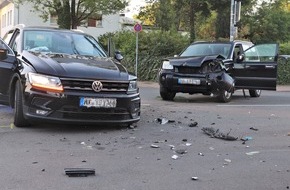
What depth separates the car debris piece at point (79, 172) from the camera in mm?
5180

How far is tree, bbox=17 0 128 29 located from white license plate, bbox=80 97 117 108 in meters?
27.0

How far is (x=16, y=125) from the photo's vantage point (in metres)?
7.87

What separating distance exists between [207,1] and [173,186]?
95.1 ft

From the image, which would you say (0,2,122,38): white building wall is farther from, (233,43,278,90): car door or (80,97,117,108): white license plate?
(80,97,117,108): white license plate

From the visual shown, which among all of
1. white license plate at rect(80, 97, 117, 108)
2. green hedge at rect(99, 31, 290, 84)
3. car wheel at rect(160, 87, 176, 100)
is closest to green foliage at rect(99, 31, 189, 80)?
green hedge at rect(99, 31, 290, 84)

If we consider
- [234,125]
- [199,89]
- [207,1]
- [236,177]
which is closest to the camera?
[236,177]

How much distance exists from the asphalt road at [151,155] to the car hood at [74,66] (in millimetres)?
889

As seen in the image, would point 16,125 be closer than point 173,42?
Yes

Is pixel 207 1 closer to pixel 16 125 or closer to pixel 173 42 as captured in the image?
pixel 173 42

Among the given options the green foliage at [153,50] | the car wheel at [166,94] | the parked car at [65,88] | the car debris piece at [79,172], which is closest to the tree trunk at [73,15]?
the green foliage at [153,50]

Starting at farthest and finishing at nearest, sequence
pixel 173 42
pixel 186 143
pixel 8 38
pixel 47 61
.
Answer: pixel 173 42 → pixel 8 38 → pixel 47 61 → pixel 186 143

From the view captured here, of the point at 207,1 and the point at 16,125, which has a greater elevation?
the point at 207,1

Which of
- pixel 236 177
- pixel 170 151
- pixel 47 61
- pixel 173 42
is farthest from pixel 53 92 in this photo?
pixel 173 42

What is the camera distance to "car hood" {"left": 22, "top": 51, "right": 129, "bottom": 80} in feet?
23.9
